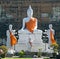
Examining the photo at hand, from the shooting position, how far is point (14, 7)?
130ft

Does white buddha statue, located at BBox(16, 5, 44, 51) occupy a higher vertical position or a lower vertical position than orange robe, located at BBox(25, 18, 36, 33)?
lower

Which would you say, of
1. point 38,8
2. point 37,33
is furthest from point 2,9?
point 37,33

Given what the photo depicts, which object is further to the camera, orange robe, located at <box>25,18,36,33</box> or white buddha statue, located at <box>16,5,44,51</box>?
orange robe, located at <box>25,18,36,33</box>

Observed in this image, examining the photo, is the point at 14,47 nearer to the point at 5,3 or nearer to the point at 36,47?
the point at 36,47

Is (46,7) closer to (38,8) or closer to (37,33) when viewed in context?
(38,8)

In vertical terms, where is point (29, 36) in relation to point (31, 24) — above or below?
below

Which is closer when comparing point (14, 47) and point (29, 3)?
point (14, 47)

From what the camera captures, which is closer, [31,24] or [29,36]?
[29,36]

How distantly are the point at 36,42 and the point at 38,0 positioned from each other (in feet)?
48.5

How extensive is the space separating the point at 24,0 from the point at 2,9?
84.6 inches

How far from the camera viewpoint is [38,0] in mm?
39969

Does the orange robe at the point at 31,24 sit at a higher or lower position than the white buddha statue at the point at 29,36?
higher

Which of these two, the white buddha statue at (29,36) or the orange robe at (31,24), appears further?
the orange robe at (31,24)

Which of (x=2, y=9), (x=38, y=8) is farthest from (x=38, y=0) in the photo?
(x=2, y=9)
